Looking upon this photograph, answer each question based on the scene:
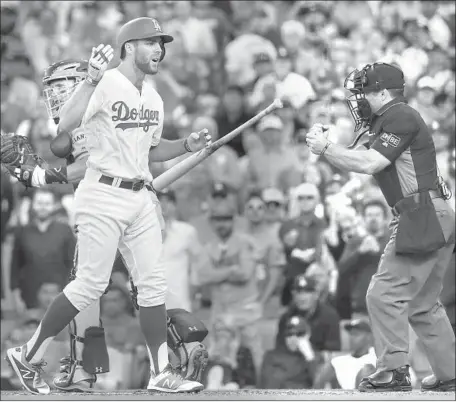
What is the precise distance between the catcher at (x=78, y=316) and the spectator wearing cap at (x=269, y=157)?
5055mm

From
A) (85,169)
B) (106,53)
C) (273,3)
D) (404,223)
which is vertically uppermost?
(273,3)

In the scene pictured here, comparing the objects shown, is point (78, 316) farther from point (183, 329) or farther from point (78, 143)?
point (78, 143)

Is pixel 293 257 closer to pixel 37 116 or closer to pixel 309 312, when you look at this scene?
pixel 309 312

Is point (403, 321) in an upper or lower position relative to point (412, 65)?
lower

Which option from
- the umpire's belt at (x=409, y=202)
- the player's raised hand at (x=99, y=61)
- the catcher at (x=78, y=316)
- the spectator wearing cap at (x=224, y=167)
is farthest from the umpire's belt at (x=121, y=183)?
the spectator wearing cap at (x=224, y=167)

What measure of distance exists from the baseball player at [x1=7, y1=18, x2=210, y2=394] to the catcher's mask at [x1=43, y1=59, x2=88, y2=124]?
0.58m

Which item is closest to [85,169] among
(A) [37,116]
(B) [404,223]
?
(B) [404,223]

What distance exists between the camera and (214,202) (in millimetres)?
12727

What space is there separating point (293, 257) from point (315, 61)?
3125 millimetres

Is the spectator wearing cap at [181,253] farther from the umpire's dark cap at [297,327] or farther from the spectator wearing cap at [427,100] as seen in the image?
the spectator wearing cap at [427,100]

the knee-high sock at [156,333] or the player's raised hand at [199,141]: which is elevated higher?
the player's raised hand at [199,141]

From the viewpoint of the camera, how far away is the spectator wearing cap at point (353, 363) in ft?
33.3

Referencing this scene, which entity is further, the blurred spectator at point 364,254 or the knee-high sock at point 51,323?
the blurred spectator at point 364,254

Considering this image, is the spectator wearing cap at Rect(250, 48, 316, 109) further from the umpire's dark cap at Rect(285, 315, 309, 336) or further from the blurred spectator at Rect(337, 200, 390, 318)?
the umpire's dark cap at Rect(285, 315, 309, 336)
